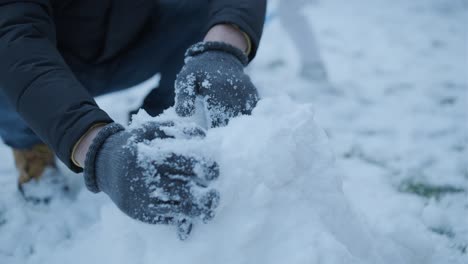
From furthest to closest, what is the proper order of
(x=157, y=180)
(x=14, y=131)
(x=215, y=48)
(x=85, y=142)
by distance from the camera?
(x=14, y=131)
(x=215, y=48)
(x=85, y=142)
(x=157, y=180)

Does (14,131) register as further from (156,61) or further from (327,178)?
(327,178)

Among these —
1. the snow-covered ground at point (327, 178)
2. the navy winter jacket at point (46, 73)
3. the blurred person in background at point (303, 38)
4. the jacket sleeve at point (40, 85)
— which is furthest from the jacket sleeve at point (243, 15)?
the blurred person in background at point (303, 38)

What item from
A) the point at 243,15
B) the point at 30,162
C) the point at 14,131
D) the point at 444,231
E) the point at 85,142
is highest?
the point at 243,15

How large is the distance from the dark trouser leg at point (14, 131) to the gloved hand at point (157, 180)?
1.90ft

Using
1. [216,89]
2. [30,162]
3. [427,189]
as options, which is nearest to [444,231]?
[427,189]

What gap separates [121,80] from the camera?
1373 millimetres

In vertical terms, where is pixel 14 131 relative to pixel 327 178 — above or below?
below

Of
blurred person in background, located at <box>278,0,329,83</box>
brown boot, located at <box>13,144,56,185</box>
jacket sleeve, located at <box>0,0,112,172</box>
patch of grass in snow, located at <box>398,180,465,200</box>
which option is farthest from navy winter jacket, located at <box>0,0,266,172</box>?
blurred person in background, located at <box>278,0,329,83</box>

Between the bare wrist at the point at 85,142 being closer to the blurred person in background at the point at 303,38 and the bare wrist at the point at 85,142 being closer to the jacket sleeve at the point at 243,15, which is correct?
the jacket sleeve at the point at 243,15

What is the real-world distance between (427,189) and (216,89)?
0.74m

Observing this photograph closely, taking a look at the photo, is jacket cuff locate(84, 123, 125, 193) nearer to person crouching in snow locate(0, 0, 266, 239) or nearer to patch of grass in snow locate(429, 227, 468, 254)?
person crouching in snow locate(0, 0, 266, 239)

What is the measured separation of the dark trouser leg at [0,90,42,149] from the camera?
1.19m

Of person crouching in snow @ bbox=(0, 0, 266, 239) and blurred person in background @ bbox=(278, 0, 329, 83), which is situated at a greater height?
person crouching in snow @ bbox=(0, 0, 266, 239)

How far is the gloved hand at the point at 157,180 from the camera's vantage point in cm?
71
